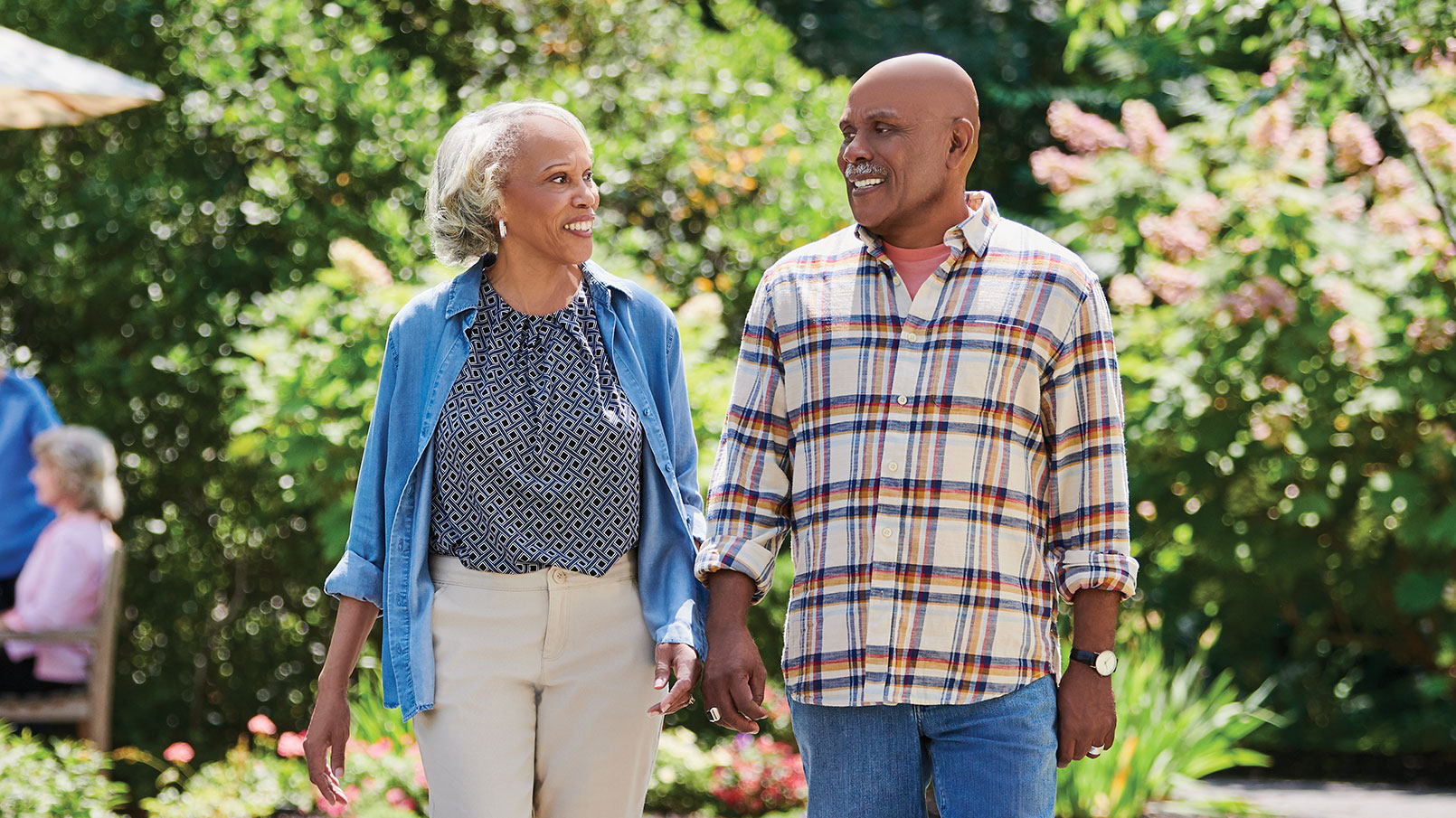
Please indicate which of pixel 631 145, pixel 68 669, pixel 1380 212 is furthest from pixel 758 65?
pixel 68 669

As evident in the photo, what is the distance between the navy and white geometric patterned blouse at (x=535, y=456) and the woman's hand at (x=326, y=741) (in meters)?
0.33

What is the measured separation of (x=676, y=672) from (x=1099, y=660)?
0.72 metres

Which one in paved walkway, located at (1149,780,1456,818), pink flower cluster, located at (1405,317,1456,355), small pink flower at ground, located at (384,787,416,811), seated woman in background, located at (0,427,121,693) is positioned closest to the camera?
small pink flower at ground, located at (384,787,416,811)

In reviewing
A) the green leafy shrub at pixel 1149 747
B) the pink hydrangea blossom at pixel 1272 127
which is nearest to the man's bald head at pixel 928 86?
the green leafy shrub at pixel 1149 747

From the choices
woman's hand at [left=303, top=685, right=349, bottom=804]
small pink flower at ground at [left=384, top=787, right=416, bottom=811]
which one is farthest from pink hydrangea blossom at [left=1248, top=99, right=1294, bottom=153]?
woman's hand at [left=303, top=685, right=349, bottom=804]

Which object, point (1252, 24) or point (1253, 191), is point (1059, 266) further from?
point (1252, 24)

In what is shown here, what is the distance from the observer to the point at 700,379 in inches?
230

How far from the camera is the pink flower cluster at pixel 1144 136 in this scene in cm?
754

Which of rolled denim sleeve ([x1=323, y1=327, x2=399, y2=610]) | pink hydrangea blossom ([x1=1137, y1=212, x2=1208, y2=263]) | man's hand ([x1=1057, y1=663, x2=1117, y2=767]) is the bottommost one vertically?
man's hand ([x1=1057, y1=663, x2=1117, y2=767])

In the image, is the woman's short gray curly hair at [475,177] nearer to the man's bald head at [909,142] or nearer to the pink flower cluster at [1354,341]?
the man's bald head at [909,142]

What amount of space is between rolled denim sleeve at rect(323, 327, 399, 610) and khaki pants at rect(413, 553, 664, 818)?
0.11 metres

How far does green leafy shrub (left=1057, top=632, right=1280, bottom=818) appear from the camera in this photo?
209 inches

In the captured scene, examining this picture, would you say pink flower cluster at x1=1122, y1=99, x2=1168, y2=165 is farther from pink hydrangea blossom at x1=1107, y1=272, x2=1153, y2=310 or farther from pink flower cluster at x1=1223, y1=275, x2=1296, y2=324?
pink flower cluster at x1=1223, y1=275, x2=1296, y2=324

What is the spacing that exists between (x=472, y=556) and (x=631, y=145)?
14.6ft
